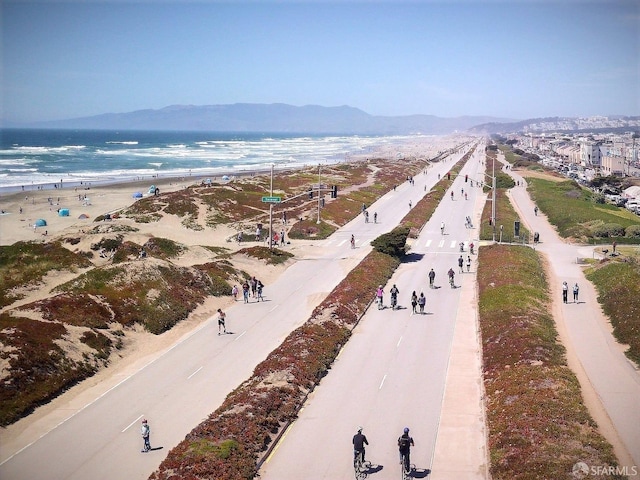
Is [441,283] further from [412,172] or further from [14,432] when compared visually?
[412,172]

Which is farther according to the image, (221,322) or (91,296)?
(91,296)

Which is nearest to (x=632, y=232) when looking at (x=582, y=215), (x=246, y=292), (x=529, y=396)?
(x=582, y=215)

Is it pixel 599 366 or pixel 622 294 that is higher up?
pixel 622 294

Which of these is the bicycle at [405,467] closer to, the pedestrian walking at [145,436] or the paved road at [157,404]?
the paved road at [157,404]

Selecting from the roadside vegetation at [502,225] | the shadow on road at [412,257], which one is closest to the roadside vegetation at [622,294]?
the roadside vegetation at [502,225]

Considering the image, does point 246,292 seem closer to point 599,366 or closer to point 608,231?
point 599,366
